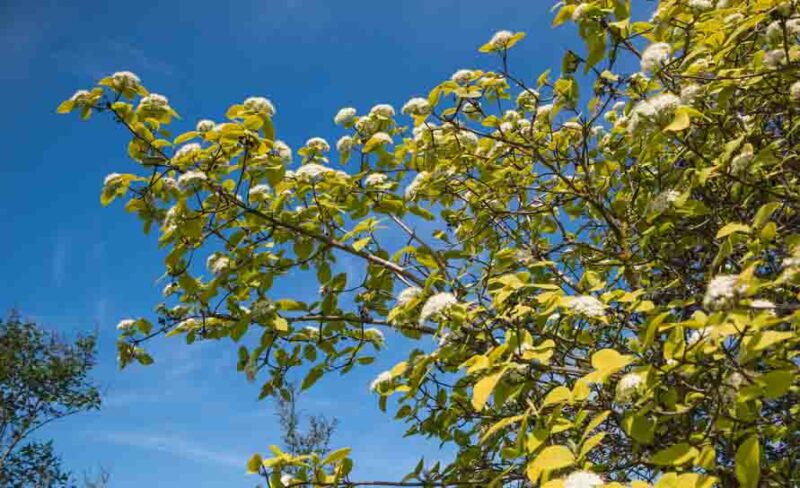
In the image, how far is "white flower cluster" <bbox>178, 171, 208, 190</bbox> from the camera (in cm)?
270

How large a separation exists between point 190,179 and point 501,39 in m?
1.72

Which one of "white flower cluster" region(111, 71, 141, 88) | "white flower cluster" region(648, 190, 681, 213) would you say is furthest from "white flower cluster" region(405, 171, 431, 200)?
"white flower cluster" region(111, 71, 141, 88)

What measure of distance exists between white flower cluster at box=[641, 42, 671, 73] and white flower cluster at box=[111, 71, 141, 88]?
221cm

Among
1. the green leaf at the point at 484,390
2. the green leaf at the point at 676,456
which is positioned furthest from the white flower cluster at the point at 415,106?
the green leaf at the point at 676,456

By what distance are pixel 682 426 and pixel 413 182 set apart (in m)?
1.75

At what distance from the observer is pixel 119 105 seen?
2707 millimetres

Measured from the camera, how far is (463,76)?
3.35 m

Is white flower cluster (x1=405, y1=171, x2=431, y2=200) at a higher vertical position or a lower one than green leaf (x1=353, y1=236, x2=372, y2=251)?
higher

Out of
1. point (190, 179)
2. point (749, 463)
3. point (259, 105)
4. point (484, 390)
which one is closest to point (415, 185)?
point (259, 105)

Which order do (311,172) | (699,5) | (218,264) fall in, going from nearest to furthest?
(311,172), (699,5), (218,264)

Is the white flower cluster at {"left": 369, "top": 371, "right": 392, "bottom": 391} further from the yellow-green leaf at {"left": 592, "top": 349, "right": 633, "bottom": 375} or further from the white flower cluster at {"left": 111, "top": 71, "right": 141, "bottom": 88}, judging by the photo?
the white flower cluster at {"left": 111, "top": 71, "right": 141, "bottom": 88}

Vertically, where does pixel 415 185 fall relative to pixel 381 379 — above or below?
above

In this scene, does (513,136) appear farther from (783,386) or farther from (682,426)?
(783,386)

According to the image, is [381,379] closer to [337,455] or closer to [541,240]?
[337,455]
